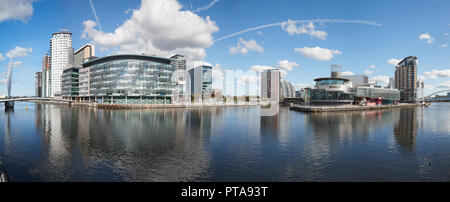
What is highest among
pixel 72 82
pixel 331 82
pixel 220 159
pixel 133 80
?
pixel 72 82

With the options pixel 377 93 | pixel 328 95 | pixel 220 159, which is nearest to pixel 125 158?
pixel 220 159

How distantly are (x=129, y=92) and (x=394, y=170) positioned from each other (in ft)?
423

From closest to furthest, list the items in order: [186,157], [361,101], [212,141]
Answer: [186,157] < [212,141] < [361,101]

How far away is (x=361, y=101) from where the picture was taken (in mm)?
150375

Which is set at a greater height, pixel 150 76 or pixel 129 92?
pixel 150 76

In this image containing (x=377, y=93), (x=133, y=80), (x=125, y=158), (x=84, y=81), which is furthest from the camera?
(x=377, y=93)

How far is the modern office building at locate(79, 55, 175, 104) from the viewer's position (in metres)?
129

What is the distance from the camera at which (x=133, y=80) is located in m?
129

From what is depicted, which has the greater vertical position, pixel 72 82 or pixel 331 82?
pixel 72 82

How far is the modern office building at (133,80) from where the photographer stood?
12900cm

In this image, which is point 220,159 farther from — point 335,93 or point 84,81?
point 84,81

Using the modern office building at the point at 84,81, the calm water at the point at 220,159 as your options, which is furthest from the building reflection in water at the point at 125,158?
the modern office building at the point at 84,81
